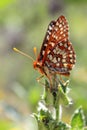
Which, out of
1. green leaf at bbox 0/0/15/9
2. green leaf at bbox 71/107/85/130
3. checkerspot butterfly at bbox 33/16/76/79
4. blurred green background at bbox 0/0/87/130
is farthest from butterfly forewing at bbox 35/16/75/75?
green leaf at bbox 0/0/15/9

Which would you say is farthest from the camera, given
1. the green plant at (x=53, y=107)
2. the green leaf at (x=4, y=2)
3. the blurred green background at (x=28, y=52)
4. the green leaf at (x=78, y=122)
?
the green leaf at (x=4, y=2)

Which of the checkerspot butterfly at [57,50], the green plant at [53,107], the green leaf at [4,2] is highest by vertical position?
the green leaf at [4,2]

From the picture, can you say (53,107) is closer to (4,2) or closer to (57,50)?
(57,50)

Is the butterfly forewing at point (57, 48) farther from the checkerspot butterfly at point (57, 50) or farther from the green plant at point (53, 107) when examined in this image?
the green plant at point (53, 107)

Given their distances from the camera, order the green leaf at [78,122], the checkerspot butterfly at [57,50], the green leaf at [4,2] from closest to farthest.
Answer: the green leaf at [78,122]
the checkerspot butterfly at [57,50]
the green leaf at [4,2]

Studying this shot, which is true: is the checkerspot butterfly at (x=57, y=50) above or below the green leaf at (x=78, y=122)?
above

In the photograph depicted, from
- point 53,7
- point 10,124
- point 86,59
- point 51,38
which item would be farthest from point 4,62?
point 51,38

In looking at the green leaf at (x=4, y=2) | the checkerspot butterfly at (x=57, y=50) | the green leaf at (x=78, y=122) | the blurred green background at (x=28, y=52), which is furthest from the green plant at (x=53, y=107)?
the green leaf at (x=4, y=2)

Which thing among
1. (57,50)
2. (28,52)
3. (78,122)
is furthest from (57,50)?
(28,52)

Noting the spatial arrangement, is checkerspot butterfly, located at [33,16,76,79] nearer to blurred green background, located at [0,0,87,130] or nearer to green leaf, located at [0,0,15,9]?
blurred green background, located at [0,0,87,130]
